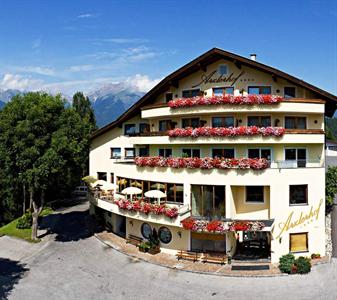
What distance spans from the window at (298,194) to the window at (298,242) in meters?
2.37

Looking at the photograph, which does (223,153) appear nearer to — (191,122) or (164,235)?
(191,122)

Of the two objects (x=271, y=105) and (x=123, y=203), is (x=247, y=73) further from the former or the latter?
(x=123, y=203)

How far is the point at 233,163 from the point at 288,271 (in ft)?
26.1

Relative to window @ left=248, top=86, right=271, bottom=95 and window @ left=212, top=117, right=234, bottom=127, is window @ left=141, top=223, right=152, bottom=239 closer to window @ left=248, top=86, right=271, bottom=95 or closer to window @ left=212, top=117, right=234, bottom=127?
window @ left=212, top=117, right=234, bottom=127

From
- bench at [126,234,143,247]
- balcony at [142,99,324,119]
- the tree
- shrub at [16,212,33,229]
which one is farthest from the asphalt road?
balcony at [142,99,324,119]

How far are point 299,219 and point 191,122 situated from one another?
11.3 m

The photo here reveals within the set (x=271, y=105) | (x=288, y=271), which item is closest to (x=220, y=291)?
(x=288, y=271)

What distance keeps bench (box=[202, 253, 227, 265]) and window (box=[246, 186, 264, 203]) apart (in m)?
4.61

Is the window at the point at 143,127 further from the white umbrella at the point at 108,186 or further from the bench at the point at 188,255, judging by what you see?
the bench at the point at 188,255

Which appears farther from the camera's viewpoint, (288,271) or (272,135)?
(272,135)

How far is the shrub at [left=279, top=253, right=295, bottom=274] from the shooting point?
24078mm

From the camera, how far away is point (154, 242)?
95.7ft

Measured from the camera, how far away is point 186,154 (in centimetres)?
2980

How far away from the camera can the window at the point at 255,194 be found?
27.1m
